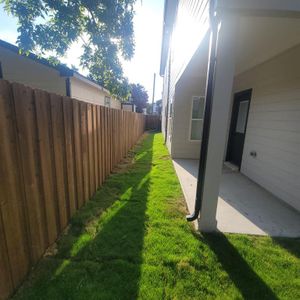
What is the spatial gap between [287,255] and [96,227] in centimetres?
239

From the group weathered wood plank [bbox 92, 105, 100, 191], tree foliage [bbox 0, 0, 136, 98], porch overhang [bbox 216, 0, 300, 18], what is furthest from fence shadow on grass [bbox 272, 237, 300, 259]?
tree foliage [bbox 0, 0, 136, 98]

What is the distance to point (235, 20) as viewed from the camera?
2193 millimetres

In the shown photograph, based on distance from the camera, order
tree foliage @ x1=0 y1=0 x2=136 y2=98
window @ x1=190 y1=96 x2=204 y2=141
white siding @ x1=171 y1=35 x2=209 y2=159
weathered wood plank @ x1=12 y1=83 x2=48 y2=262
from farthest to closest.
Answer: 1. window @ x1=190 y1=96 x2=204 y2=141
2. white siding @ x1=171 y1=35 x2=209 y2=159
3. tree foliage @ x1=0 y1=0 x2=136 y2=98
4. weathered wood plank @ x1=12 y1=83 x2=48 y2=262

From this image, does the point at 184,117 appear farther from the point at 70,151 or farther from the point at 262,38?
the point at 70,151

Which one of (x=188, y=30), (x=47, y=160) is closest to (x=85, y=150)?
(x=47, y=160)

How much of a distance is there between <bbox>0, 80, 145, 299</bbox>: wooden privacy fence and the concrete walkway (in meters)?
2.02

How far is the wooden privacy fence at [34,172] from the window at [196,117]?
4.75 metres

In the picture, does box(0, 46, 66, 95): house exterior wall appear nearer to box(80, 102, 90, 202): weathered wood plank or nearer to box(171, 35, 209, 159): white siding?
box(171, 35, 209, 159): white siding

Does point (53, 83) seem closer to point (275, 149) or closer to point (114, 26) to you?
point (114, 26)

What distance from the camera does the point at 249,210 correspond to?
133 inches

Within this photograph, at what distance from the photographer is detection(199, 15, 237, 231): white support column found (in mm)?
2240

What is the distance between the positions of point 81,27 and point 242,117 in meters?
6.81

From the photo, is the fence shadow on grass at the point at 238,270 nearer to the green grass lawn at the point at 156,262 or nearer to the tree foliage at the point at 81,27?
the green grass lawn at the point at 156,262

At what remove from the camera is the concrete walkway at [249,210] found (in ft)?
9.30
